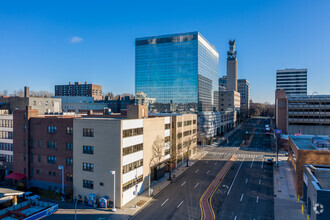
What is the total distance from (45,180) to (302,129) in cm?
9272

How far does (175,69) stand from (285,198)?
95.1 m

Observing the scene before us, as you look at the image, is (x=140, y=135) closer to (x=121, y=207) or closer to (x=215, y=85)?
(x=121, y=207)

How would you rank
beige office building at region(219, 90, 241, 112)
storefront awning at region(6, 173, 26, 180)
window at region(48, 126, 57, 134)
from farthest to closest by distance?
beige office building at region(219, 90, 241, 112) < storefront awning at region(6, 173, 26, 180) < window at region(48, 126, 57, 134)

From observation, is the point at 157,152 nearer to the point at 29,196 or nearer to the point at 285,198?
the point at 29,196

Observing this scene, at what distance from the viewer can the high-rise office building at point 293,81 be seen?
634 feet

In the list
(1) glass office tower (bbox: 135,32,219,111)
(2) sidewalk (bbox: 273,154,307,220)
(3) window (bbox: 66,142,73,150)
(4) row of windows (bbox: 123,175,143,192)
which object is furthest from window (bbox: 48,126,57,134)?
(1) glass office tower (bbox: 135,32,219,111)

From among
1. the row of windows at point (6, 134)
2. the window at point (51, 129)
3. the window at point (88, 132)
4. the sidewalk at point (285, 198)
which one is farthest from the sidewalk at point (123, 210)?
the row of windows at point (6, 134)

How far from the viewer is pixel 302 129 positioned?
92.4 meters

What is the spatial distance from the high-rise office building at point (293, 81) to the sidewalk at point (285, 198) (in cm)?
16251

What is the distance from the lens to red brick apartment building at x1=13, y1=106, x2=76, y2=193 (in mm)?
41062

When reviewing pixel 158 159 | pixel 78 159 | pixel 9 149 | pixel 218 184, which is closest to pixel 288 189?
pixel 218 184

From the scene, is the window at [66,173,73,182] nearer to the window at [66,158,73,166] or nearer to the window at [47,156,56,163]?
the window at [66,158,73,166]

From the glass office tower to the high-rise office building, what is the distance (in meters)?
95.8

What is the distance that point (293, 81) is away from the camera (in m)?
196
